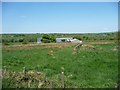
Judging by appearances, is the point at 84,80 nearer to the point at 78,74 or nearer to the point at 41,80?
the point at 78,74

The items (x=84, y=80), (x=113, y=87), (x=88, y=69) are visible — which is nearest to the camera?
(x=113, y=87)

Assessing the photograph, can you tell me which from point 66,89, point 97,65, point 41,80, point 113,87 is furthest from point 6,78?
point 97,65

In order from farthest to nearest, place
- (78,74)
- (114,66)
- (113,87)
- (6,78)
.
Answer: (114,66)
(78,74)
(6,78)
(113,87)

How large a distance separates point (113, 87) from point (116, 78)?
0.86 metres

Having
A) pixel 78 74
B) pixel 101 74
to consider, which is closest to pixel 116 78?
pixel 101 74

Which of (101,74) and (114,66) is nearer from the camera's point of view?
(101,74)

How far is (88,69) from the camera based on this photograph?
6.33 meters

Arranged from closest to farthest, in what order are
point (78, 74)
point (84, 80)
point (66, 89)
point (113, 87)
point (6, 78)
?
point (66, 89)
point (113, 87)
point (6, 78)
point (84, 80)
point (78, 74)

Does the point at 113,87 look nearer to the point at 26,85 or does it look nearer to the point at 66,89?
the point at 66,89

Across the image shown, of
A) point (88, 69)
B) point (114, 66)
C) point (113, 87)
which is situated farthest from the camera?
point (114, 66)

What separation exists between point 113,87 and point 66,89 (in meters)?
1.00

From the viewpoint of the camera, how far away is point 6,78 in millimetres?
4570

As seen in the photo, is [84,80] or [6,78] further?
[84,80]

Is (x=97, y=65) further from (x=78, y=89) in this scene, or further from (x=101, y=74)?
(x=78, y=89)
